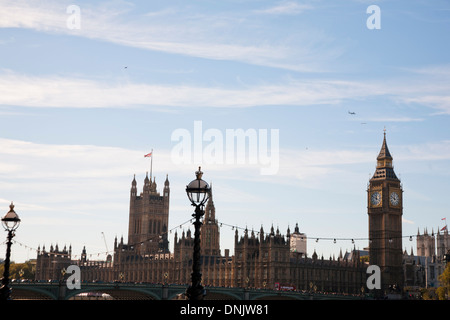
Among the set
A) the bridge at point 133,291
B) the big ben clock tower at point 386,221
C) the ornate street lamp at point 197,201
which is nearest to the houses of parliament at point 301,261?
the big ben clock tower at point 386,221

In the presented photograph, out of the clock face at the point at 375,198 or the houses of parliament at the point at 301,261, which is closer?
the houses of parliament at the point at 301,261

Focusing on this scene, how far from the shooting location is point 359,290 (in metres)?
160

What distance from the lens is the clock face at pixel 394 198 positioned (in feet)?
553

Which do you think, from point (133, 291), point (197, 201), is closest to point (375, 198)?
point (133, 291)

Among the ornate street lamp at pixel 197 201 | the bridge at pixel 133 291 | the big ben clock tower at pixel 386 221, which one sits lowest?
the bridge at pixel 133 291

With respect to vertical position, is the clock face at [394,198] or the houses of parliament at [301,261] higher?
the clock face at [394,198]

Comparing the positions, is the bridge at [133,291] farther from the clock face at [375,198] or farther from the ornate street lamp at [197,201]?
the ornate street lamp at [197,201]

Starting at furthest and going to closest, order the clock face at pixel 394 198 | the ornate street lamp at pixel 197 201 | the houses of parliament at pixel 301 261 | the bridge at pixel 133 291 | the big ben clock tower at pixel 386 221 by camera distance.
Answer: the clock face at pixel 394 198 < the big ben clock tower at pixel 386 221 < the houses of parliament at pixel 301 261 < the bridge at pixel 133 291 < the ornate street lamp at pixel 197 201

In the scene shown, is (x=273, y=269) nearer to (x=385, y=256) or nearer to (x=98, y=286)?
(x=385, y=256)

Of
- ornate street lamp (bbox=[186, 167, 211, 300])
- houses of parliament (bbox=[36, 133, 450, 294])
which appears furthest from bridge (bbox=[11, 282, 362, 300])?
ornate street lamp (bbox=[186, 167, 211, 300])

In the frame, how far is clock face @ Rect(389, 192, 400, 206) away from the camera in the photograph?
16850 centimetres

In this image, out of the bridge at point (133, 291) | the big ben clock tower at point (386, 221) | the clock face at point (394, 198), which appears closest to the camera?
the bridge at point (133, 291)
